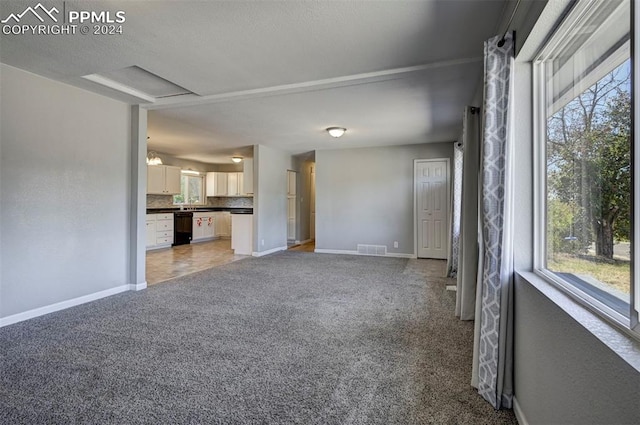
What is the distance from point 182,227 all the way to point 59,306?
17.2 ft

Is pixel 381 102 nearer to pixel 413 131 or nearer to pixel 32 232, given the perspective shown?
pixel 413 131

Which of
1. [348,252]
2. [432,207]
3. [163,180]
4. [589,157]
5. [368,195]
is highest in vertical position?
[163,180]

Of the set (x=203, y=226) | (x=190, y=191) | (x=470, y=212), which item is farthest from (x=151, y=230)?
(x=470, y=212)

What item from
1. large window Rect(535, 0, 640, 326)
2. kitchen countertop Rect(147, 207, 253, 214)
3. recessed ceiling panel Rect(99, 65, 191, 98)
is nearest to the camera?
large window Rect(535, 0, 640, 326)

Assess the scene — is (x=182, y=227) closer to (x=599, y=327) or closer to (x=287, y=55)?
(x=287, y=55)

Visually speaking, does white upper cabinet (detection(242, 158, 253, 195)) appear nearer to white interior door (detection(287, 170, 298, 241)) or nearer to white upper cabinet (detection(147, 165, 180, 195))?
white interior door (detection(287, 170, 298, 241))

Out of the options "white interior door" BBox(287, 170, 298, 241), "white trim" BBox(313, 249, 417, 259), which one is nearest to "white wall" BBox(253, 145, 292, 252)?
"white interior door" BBox(287, 170, 298, 241)

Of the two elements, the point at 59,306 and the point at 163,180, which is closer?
the point at 59,306

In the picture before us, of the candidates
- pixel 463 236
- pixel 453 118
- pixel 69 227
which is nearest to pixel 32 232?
pixel 69 227

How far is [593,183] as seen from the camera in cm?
121

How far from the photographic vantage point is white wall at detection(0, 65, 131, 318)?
2920mm

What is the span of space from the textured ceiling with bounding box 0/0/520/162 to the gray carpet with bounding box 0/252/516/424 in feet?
7.62

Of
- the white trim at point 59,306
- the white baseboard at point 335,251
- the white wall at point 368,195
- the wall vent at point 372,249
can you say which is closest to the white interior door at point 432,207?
the white wall at point 368,195

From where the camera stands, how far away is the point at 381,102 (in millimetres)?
3861
